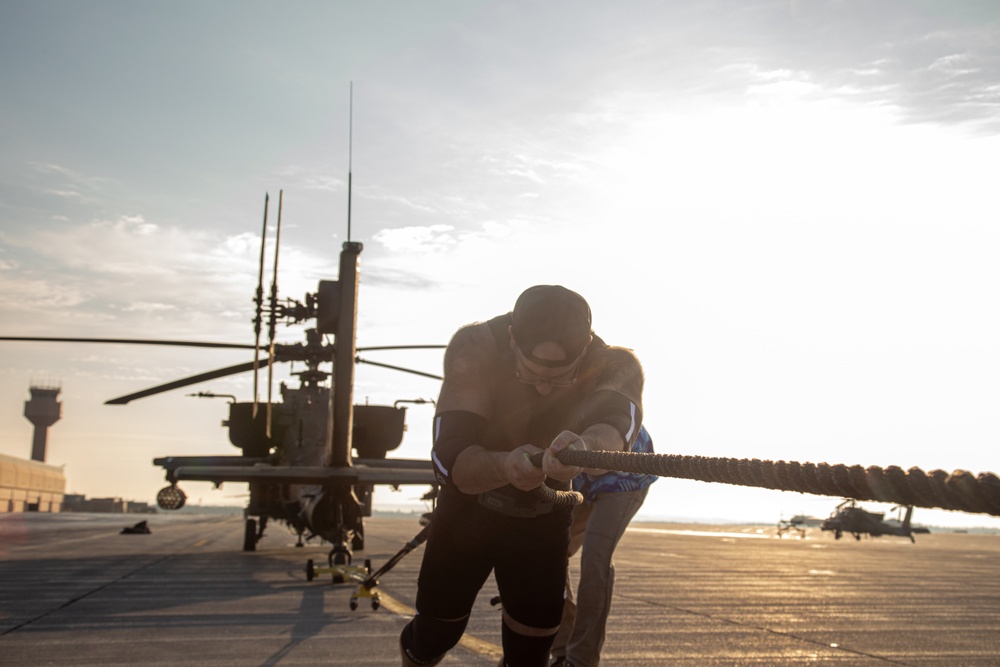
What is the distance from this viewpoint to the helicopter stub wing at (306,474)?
15.2 m

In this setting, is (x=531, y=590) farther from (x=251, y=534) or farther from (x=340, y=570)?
(x=251, y=534)

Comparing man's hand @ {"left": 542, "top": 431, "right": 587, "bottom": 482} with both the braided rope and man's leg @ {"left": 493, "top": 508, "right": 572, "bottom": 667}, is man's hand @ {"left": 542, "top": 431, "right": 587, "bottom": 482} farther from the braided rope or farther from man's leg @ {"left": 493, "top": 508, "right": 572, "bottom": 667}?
man's leg @ {"left": 493, "top": 508, "right": 572, "bottom": 667}

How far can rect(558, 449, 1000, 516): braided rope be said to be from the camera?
62.4 inches

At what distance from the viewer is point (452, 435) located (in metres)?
3.87

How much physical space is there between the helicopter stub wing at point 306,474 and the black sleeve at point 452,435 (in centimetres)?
1161

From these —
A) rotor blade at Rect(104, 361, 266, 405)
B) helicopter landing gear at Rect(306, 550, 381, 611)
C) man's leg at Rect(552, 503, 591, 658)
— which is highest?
rotor blade at Rect(104, 361, 266, 405)

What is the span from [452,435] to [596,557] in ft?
8.21

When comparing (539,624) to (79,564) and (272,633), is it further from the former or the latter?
(79,564)

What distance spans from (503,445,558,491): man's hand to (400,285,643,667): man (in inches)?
29.0

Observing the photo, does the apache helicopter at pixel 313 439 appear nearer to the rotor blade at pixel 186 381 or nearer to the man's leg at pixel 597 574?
the rotor blade at pixel 186 381

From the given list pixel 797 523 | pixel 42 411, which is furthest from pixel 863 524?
pixel 42 411

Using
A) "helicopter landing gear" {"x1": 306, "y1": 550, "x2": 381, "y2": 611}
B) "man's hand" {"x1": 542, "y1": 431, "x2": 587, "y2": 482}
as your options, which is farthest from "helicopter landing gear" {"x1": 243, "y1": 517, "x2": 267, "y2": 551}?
"man's hand" {"x1": 542, "y1": 431, "x2": 587, "y2": 482}

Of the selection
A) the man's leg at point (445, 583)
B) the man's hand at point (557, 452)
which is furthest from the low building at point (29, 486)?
the man's hand at point (557, 452)

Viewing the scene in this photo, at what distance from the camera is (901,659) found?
7039 mm
